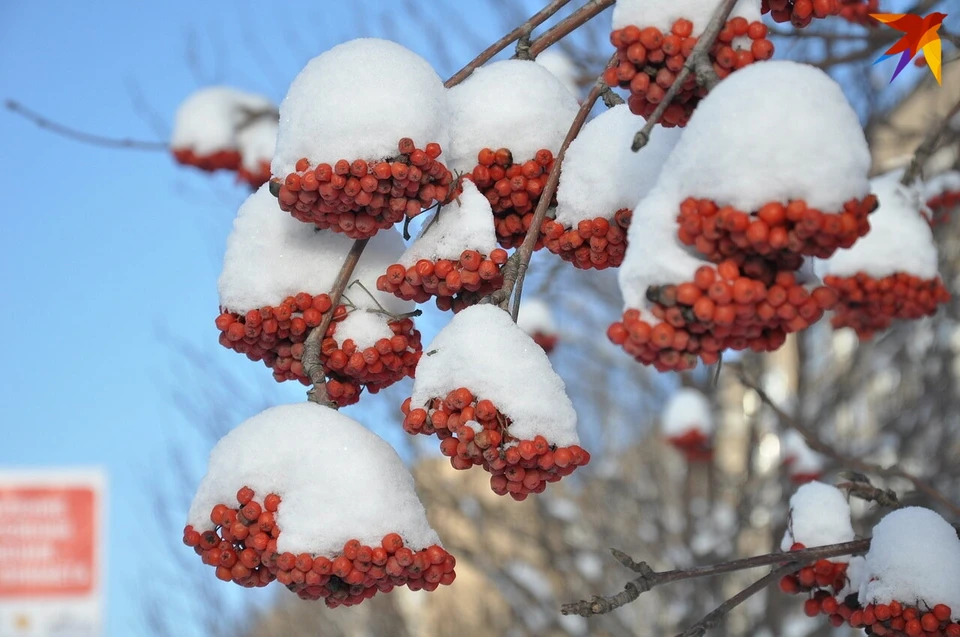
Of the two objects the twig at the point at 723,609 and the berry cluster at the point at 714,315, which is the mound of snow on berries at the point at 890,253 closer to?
the twig at the point at 723,609

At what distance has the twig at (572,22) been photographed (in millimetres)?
2008

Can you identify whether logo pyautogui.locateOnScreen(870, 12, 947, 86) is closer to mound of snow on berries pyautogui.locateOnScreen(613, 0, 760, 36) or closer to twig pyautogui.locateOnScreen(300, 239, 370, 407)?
mound of snow on berries pyautogui.locateOnScreen(613, 0, 760, 36)

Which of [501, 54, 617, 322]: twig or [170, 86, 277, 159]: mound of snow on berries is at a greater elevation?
[170, 86, 277, 159]: mound of snow on berries

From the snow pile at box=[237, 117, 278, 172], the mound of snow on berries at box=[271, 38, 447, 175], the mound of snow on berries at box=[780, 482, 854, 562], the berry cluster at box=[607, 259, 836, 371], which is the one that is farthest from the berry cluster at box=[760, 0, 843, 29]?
the snow pile at box=[237, 117, 278, 172]

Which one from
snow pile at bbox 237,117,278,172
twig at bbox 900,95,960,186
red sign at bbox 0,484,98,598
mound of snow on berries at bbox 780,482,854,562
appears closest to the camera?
mound of snow on berries at bbox 780,482,854,562

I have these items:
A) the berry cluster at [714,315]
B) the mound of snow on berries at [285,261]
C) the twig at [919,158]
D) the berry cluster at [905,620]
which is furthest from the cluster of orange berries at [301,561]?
the twig at [919,158]

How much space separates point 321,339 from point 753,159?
1043 mm

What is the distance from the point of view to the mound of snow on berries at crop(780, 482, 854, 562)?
8.20 feet

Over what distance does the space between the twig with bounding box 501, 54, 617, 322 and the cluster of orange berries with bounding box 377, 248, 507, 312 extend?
43 millimetres

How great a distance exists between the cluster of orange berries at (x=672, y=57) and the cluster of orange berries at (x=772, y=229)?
310 mm

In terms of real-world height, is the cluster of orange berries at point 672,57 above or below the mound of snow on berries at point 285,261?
below

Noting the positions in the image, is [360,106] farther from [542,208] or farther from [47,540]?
[47,540]

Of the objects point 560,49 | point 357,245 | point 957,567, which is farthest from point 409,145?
point 560,49

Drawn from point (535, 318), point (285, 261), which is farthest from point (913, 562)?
point (535, 318)
